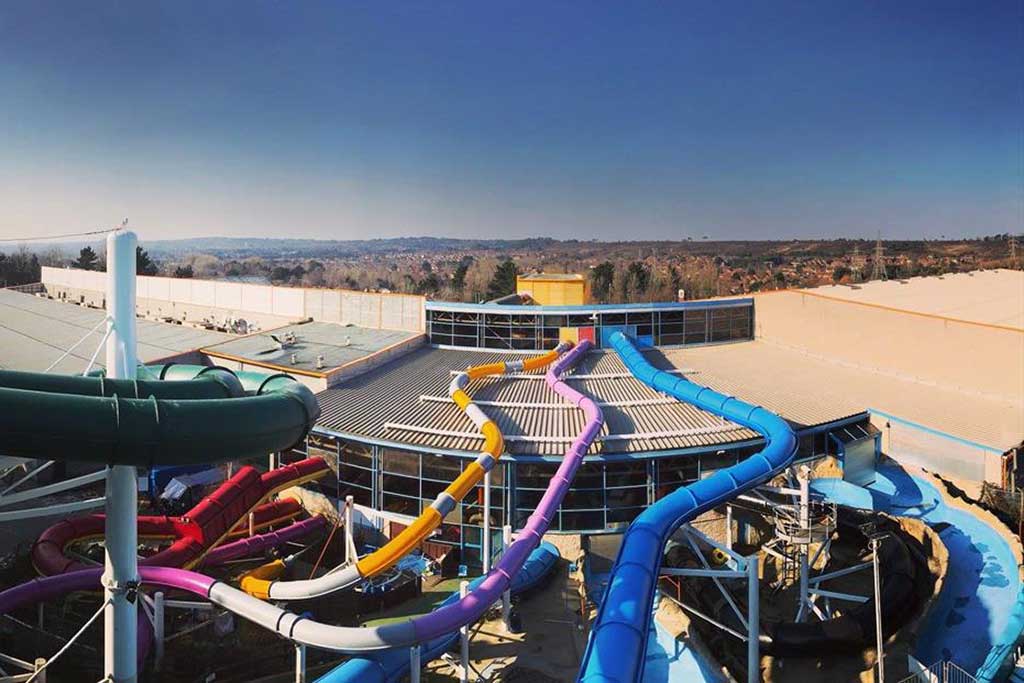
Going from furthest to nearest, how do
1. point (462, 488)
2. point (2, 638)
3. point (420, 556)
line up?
point (420, 556) < point (462, 488) < point (2, 638)

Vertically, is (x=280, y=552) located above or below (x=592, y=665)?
below

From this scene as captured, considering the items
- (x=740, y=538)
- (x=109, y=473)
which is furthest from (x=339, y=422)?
(x=740, y=538)

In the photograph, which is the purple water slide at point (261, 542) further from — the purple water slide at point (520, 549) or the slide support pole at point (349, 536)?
the purple water slide at point (520, 549)

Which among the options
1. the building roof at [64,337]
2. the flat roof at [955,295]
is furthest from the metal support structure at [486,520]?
the flat roof at [955,295]

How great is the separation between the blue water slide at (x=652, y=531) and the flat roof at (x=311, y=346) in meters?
12.7

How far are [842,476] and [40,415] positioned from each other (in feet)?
77.2

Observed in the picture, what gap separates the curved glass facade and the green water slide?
20.8 meters

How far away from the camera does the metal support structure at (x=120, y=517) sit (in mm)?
10602

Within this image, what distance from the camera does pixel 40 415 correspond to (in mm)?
7957

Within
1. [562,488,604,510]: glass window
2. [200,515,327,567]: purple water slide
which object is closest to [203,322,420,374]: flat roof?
[200,515,327,567]: purple water slide

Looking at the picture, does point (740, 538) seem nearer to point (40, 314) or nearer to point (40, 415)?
point (40, 415)

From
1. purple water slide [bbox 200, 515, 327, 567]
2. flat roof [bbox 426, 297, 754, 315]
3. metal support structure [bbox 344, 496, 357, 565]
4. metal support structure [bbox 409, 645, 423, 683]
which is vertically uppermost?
flat roof [bbox 426, 297, 754, 315]

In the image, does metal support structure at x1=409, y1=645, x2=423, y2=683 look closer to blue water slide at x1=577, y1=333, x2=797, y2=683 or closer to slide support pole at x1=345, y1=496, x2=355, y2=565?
blue water slide at x1=577, y1=333, x2=797, y2=683

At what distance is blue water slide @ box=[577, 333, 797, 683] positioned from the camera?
35.6 feet
